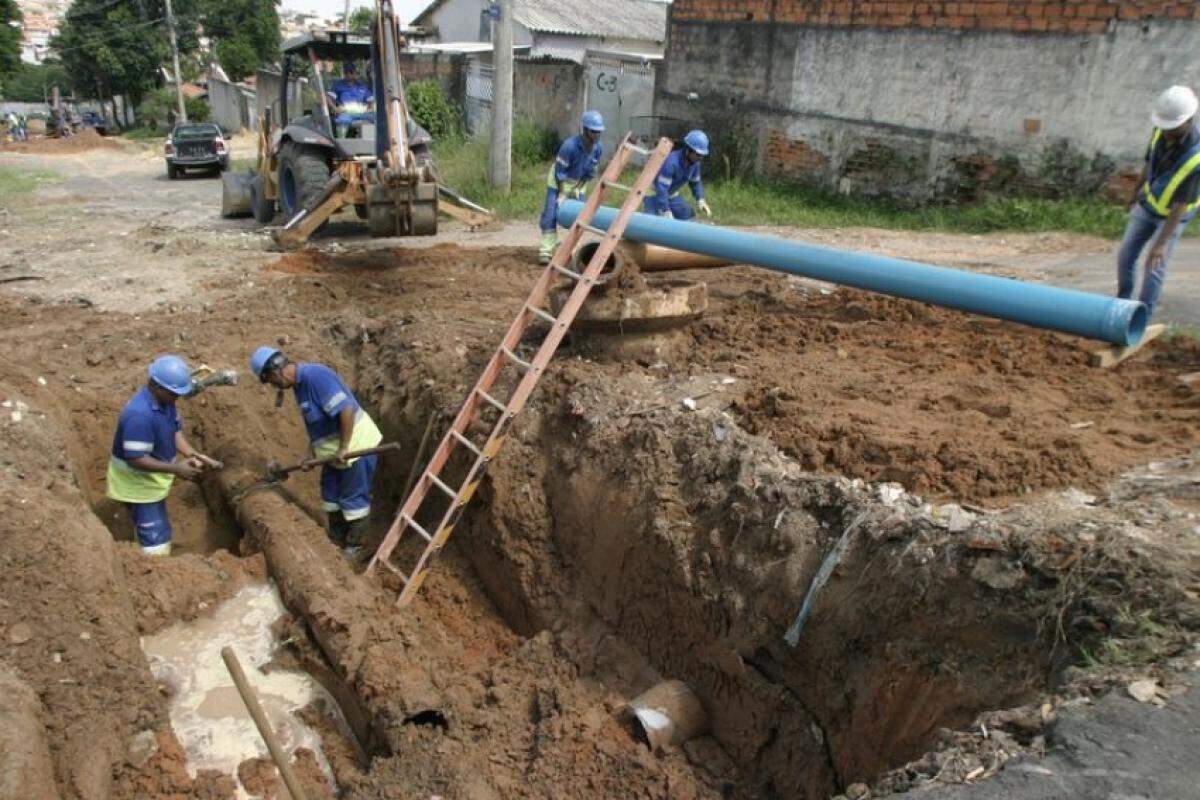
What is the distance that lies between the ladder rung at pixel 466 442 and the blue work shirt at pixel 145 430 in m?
1.92

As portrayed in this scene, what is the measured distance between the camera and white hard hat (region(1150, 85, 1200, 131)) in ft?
18.0

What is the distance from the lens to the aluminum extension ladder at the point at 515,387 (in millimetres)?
5758

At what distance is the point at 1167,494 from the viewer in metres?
3.89

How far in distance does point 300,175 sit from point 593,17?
2032 centimetres

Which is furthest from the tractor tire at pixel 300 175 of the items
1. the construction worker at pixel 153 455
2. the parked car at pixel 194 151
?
the parked car at pixel 194 151

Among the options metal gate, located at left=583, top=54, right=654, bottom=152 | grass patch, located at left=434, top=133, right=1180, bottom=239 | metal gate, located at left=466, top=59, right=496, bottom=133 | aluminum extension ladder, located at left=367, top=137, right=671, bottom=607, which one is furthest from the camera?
metal gate, located at left=466, top=59, right=496, bottom=133

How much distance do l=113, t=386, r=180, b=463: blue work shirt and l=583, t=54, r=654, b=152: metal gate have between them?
45.1 ft

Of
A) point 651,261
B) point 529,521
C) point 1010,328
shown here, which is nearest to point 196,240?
point 651,261

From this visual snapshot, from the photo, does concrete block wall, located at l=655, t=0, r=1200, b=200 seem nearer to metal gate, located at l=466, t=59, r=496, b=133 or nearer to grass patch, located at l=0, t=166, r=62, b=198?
metal gate, located at l=466, t=59, r=496, b=133

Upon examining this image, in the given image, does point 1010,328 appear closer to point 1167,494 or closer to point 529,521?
point 1167,494

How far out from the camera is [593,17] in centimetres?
2912

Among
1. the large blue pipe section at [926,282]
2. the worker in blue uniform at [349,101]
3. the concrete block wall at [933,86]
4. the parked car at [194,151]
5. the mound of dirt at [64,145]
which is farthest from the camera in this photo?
the mound of dirt at [64,145]

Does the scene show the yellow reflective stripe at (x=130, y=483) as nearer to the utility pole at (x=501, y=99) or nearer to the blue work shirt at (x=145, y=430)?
the blue work shirt at (x=145, y=430)

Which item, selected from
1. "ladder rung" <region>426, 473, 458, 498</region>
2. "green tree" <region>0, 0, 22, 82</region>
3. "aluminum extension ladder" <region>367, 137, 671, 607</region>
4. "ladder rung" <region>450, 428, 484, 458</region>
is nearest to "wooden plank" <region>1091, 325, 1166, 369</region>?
"aluminum extension ladder" <region>367, 137, 671, 607</region>
